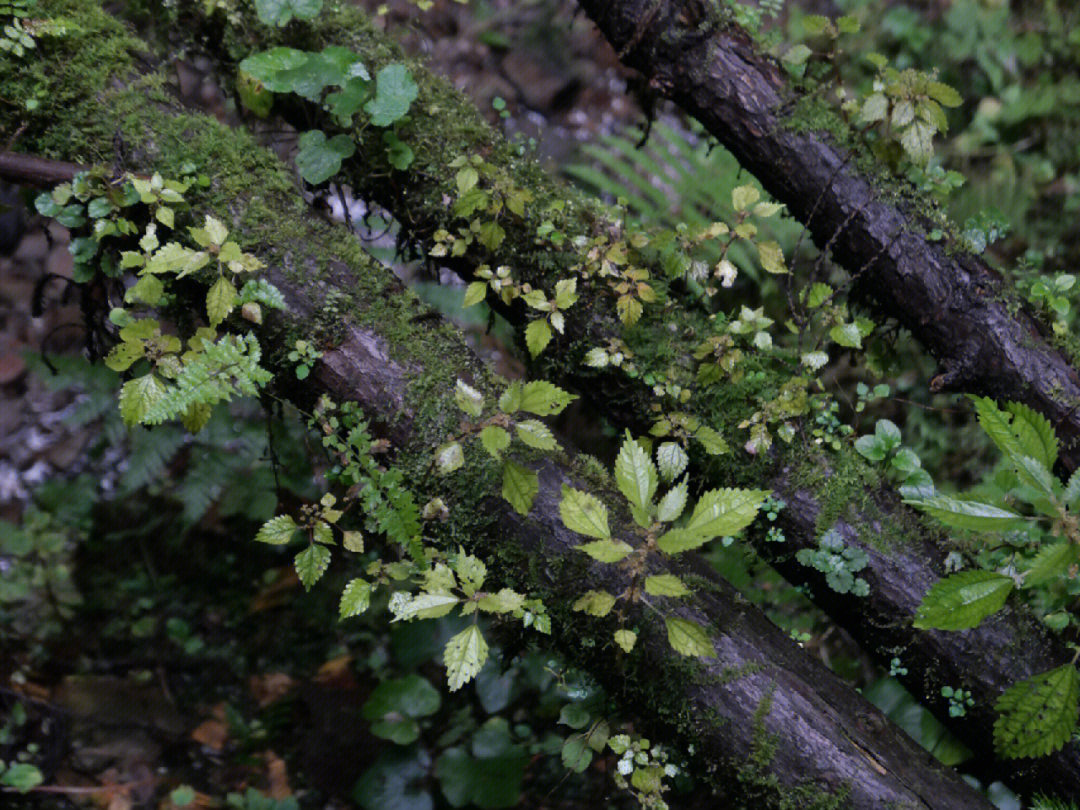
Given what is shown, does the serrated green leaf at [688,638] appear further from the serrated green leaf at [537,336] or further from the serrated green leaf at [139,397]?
the serrated green leaf at [139,397]

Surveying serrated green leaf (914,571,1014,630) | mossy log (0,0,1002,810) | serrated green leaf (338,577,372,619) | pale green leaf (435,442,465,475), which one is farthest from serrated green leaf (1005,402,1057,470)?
serrated green leaf (338,577,372,619)

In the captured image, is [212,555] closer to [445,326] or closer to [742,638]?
[445,326]

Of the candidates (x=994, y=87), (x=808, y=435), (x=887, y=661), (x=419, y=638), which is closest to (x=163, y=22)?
(x=419, y=638)

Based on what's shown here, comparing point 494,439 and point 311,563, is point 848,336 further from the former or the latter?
point 311,563

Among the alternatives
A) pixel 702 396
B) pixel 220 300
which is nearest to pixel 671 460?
pixel 702 396

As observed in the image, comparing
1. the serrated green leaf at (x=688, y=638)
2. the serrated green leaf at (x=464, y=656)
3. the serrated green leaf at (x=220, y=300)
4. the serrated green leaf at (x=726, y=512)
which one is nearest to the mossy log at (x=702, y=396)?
the serrated green leaf at (x=726, y=512)

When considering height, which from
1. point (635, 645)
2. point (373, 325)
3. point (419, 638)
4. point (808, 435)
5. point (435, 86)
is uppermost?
point (435, 86)

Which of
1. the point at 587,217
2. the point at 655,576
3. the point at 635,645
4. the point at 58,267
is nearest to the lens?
the point at 655,576
